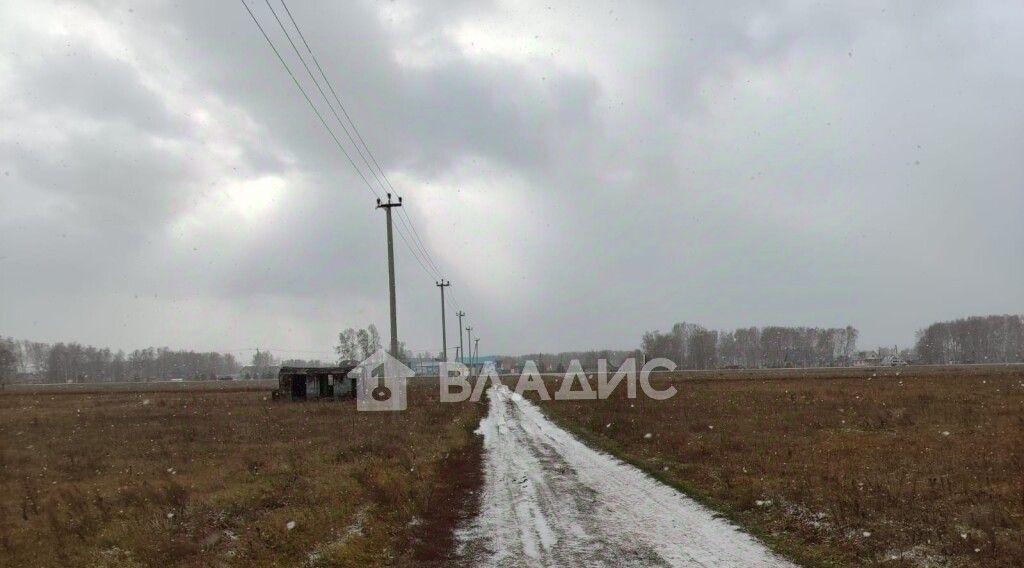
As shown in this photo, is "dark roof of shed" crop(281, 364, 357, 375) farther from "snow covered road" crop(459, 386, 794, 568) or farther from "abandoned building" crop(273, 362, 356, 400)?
"snow covered road" crop(459, 386, 794, 568)

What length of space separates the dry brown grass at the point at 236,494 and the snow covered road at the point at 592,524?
32.4 inches

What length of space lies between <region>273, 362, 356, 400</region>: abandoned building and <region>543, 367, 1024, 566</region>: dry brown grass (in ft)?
84.9

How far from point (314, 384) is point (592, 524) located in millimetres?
42078

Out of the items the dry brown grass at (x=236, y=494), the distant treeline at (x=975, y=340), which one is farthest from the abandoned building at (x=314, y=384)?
the distant treeline at (x=975, y=340)

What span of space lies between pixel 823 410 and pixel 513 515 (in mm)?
20375

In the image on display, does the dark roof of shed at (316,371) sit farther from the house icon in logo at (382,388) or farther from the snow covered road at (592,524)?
the snow covered road at (592,524)

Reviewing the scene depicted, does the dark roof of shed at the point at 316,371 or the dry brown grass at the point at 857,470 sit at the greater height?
the dark roof of shed at the point at 316,371

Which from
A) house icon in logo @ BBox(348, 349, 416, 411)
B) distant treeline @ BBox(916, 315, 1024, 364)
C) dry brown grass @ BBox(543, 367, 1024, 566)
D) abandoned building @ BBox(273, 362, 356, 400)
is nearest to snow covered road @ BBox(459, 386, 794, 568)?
dry brown grass @ BBox(543, 367, 1024, 566)

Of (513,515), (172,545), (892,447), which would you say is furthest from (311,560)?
(892,447)

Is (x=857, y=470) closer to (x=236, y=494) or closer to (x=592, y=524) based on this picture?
(x=592, y=524)

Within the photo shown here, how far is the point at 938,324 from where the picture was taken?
191750 mm

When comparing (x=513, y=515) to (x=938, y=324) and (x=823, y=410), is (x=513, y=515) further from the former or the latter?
(x=938, y=324)

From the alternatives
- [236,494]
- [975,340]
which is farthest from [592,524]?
[975,340]

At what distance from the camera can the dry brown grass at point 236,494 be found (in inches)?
373
